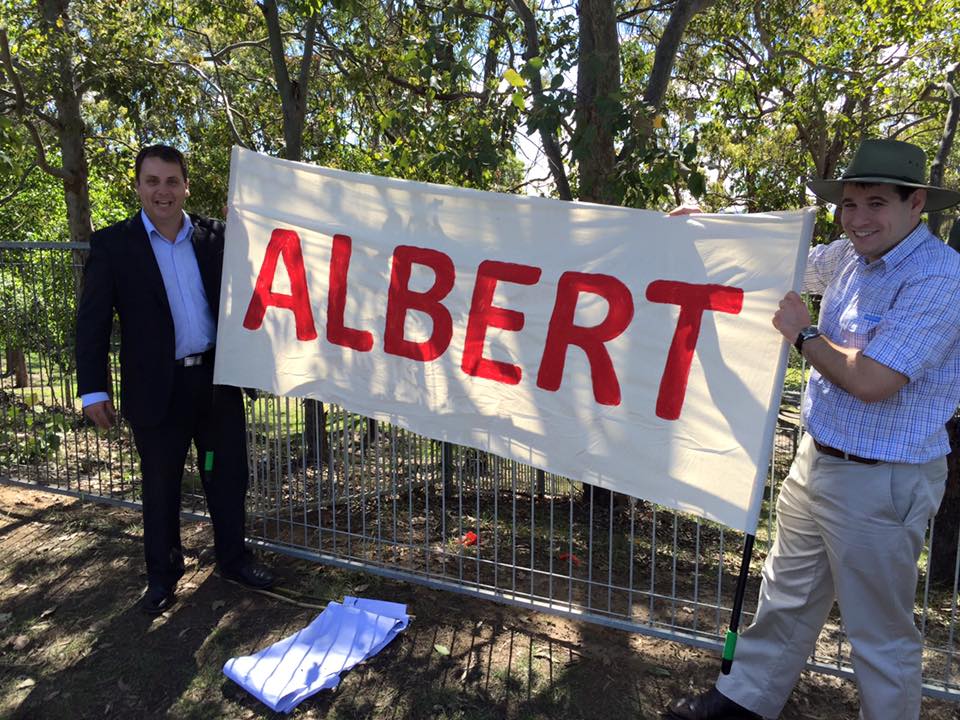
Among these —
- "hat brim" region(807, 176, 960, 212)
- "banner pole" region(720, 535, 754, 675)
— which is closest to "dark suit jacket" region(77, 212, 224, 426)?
"banner pole" region(720, 535, 754, 675)

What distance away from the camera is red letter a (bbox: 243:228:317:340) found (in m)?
3.90

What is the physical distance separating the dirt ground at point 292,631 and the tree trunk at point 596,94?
271cm

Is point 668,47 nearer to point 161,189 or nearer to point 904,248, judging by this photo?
point 904,248

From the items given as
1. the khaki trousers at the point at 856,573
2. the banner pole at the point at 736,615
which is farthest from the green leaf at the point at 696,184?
the banner pole at the point at 736,615

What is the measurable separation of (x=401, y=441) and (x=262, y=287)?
132 cm

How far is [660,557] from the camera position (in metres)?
4.93

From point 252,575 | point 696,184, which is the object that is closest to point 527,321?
point 696,184

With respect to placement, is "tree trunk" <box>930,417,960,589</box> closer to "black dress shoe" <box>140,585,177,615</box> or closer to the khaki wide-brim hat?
the khaki wide-brim hat

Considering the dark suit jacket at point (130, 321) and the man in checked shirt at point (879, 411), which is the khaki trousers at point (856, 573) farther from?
the dark suit jacket at point (130, 321)

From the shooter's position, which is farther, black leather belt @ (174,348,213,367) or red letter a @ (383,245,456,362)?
black leather belt @ (174,348,213,367)

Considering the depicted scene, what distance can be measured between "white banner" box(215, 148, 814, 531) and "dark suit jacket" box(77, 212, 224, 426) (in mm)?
311

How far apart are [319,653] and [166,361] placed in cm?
162

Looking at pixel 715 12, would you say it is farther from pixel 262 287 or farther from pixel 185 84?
pixel 262 287

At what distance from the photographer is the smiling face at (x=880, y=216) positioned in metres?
2.65
